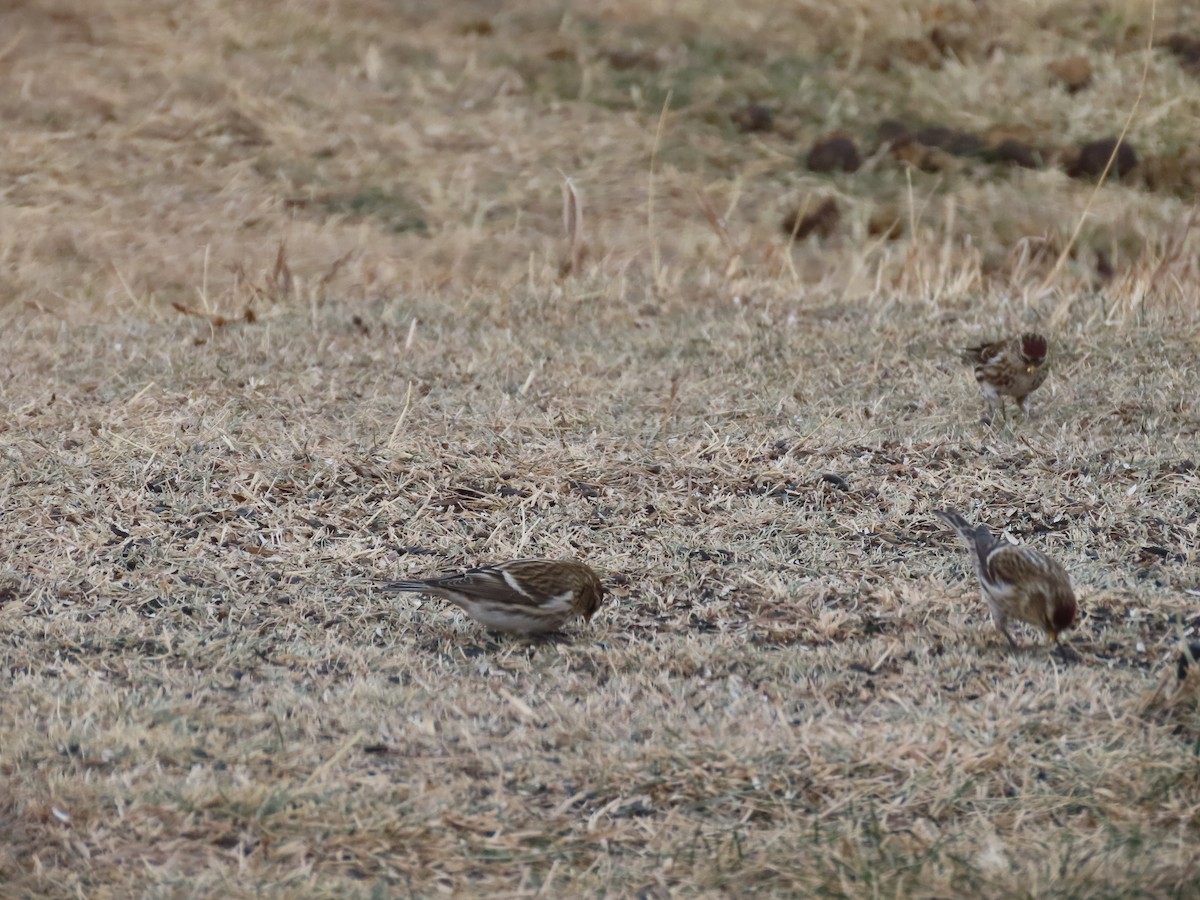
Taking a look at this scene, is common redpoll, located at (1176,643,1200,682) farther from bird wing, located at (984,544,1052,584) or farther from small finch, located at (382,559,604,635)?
small finch, located at (382,559,604,635)

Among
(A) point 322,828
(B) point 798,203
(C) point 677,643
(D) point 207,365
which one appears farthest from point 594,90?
(A) point 322,828

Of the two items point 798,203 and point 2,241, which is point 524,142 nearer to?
point 798,203

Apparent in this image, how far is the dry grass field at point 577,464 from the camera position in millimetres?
3512

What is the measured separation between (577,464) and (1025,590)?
1.93 metres

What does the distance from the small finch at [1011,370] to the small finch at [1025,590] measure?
5.93 feet

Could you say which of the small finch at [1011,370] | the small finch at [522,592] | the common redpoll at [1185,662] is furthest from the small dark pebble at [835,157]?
the common redpoll at [1185,662]

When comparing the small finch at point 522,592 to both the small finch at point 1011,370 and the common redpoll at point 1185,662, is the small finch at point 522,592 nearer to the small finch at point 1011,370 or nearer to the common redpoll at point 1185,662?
the common redpoll at point 1185,662

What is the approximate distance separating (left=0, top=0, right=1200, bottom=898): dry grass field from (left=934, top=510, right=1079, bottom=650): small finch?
0.52ft

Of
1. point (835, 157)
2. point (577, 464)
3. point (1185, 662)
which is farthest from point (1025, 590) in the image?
point (835, 157)

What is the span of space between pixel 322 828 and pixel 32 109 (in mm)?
8695

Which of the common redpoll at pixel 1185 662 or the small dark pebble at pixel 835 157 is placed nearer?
the common redpoll at pixel 1185 662

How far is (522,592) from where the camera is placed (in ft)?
14.9

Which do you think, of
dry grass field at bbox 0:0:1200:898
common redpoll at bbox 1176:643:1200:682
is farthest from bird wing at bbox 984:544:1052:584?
common redpoll at bbox 1176:643:1200:682

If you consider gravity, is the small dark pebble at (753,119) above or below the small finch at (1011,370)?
below
